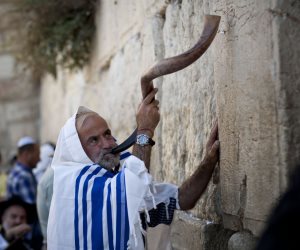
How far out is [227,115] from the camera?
2.86 metres

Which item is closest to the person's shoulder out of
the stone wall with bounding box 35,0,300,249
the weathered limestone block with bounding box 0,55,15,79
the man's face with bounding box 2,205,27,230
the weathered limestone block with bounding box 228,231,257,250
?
the man's face with bounding box 2,205,27,230

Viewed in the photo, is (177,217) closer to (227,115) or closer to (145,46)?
(227,115)

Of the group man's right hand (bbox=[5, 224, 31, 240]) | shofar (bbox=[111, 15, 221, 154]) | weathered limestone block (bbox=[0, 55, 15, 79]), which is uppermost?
weathered limestone block (bbox=[0, 55, 15, 79])

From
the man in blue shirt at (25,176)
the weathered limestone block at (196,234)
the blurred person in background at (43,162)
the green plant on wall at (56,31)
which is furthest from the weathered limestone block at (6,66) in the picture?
the weathered limestone block at (196,234)

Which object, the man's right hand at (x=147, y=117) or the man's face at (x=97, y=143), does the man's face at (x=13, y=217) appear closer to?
the man's face at (x=97, y=143)

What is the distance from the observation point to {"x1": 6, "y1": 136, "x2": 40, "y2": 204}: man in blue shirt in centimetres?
604

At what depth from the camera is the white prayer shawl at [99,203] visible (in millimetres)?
2760

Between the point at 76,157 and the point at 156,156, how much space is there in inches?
49.8

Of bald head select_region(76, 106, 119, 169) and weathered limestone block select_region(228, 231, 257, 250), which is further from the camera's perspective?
bald head select_region(76, 106, 119, 169)

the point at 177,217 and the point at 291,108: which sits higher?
the point at 291,108

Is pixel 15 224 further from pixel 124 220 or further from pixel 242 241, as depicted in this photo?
pixel 242 241

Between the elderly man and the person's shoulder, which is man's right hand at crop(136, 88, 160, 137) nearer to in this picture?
the elderly man

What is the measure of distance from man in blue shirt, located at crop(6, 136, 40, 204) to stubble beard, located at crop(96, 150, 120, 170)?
2948 mm

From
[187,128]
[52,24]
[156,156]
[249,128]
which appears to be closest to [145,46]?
[156,156]
